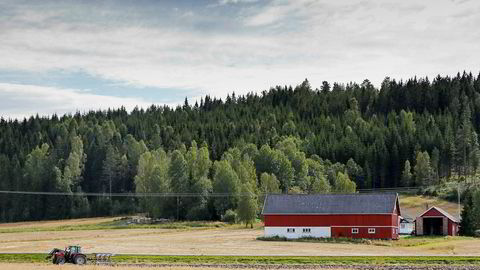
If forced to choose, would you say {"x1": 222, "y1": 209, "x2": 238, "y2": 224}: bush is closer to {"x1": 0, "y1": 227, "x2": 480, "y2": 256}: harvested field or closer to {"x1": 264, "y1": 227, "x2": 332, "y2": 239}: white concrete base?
{"x1": 0, "y1": 227, "x2": 480, "y2": 256}: harvested field

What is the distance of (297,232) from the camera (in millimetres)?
92062

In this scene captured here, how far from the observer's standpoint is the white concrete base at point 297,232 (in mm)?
91500

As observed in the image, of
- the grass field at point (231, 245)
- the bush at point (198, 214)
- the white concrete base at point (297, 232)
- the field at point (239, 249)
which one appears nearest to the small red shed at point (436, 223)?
the grass field at point (231, 245)

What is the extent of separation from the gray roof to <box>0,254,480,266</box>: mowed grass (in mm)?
30913

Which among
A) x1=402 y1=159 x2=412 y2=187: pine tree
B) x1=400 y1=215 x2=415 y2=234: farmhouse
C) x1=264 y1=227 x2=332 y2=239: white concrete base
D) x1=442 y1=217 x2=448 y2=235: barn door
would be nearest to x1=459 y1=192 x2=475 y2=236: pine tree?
x1=442 y1=217 x2=448 y2=235: barn door

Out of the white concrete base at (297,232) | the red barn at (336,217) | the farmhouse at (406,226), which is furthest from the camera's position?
the farmhouse at (406,226)

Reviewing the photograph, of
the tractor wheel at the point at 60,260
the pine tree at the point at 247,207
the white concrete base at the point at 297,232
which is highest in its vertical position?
the pine tree at the point at 247,207

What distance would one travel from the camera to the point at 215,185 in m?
126

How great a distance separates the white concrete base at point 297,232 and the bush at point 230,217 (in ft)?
90.8

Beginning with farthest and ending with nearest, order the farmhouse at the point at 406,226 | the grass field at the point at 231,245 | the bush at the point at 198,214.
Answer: the bush at the point at 198,214
the farmhouse at the point at 406,226
the grass field at the point at 231,245

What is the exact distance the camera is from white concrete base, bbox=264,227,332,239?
9150 cm

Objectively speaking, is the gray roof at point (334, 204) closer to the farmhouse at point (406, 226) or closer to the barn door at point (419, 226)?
the barn door at point (419, 226)

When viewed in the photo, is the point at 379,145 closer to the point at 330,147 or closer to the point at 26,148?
the point at 330,147

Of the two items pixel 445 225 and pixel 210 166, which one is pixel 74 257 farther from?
pixel 210 166
